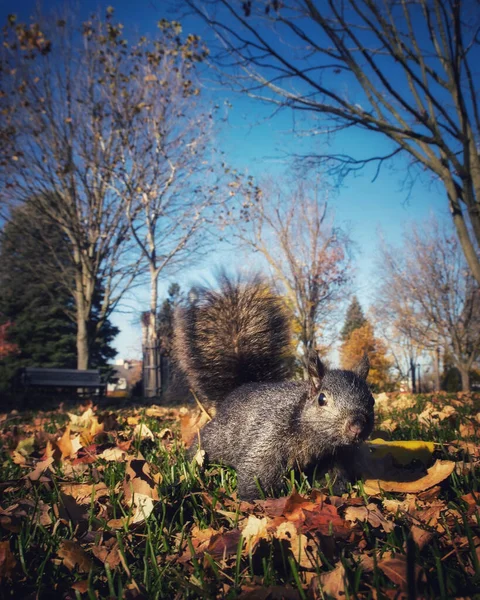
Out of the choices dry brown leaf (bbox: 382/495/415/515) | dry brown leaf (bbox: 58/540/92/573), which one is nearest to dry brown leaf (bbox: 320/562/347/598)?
dry brown leaf (bbox: 382/495/415/515)

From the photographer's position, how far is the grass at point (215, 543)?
A: 3.63 feet

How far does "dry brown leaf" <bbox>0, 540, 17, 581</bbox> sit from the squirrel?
0.89m

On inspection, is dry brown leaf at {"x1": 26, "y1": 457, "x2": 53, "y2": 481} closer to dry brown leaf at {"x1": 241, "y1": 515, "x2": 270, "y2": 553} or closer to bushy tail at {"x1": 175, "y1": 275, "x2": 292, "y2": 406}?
bushy tail at {"x1": 175, "y1": 275, "x2": 292, "y2": 406}

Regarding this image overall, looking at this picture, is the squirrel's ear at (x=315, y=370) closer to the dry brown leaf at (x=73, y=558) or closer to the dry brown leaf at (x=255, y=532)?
the dry brown leaf at (x=255, y=532)

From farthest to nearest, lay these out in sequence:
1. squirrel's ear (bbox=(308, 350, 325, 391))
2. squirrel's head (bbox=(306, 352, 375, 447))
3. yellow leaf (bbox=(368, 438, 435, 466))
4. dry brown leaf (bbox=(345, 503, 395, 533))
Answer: yellow leaf (bbox=(368, 438, 435, 466)) → squirrel's ear (bbox=(308, 350, 325, 391)) → squirrel's head (bbox=(306, 352, 375, 447)) → dry brown leaf (bbox=(345, 503, 395, 533))

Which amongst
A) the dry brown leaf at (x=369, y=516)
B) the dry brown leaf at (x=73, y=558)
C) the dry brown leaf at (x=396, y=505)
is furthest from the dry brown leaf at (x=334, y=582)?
the dry brown leaf at (x=73, y=558)

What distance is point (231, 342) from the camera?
269 centimetres

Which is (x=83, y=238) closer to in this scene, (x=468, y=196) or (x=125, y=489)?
(x=468, y=196)

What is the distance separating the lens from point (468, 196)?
629 cm

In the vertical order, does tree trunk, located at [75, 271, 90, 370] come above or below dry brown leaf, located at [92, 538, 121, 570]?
above

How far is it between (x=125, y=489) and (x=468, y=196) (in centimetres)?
635

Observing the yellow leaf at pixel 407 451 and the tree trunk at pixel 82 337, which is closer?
the yellow leaf at pixel 407 451

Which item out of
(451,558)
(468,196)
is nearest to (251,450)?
(451,558)

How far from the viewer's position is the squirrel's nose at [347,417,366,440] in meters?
1.68
